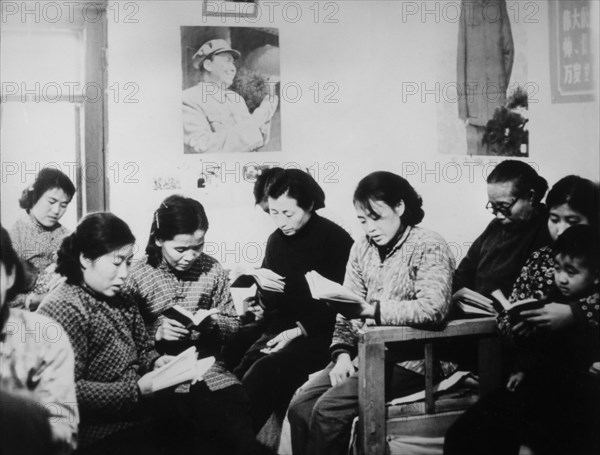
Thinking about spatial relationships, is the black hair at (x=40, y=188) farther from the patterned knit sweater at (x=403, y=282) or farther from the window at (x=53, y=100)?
the patterned knit sweater at (x=403, y=282)

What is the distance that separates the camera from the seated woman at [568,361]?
6.05 ft

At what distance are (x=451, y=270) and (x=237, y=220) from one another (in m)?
0.67

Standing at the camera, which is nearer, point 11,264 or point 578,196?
point 11,264

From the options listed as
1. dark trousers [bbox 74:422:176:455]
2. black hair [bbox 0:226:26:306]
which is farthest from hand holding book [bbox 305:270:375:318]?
black hair [bbox 0:226:26:306]

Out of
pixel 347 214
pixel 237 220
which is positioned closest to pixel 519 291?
pixel 347 214

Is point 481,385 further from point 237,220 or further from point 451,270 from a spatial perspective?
point 237,220

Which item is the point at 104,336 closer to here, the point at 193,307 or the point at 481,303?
the point at 193,307

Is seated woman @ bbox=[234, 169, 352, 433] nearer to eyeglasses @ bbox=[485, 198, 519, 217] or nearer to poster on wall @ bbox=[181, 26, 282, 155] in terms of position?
poster on wall @ bbox=[181, 26, 282, 155]

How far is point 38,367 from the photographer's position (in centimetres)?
168

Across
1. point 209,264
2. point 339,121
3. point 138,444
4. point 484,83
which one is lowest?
point 138,444

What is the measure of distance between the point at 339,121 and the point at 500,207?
0.59 metres

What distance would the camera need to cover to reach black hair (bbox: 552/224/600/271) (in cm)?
187

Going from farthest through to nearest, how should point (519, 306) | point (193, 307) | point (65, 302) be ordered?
1. point (519, 306)
2. point (193, 307)
3. point (65, 302)

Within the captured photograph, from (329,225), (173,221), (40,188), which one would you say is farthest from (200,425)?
(40,188)
